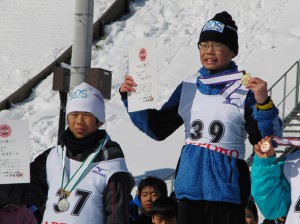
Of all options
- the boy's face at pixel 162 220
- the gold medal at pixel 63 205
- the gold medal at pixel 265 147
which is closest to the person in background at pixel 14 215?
the gold medal at pixel 63 205

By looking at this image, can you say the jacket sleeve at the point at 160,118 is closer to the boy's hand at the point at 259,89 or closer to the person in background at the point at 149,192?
the boy's hand at the point at 259,89

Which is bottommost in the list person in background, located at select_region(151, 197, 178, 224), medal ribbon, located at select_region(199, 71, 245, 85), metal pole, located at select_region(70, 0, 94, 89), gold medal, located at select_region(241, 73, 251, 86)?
person in background, located at select_region(151, 197, 178, 224)

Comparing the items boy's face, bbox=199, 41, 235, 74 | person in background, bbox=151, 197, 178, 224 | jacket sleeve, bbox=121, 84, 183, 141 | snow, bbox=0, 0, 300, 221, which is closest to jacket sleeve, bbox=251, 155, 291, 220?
boy's face, bbox=199, 41, 235, 74

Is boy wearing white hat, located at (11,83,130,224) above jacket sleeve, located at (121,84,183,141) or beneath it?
beneath

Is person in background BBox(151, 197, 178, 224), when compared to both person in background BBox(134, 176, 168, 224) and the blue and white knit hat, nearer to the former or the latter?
person in background BBox(134, 176, 168, 224)

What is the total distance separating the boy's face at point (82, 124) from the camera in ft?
22.3

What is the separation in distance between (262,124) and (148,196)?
4.05 meters

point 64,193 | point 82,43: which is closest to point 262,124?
point 64,193

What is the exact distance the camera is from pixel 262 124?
20.3ft

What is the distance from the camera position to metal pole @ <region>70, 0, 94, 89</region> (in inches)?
438

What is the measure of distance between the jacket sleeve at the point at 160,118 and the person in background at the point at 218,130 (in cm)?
14

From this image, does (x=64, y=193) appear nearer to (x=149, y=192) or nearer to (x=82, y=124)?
(x=82, y=124)

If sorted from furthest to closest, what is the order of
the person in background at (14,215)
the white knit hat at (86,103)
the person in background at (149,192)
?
1. the person in background at (149,192)
2. the person in background at (14,215)
3. the white knit hat at (86,103)

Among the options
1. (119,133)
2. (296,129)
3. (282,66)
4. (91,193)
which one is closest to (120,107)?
(119,133)
